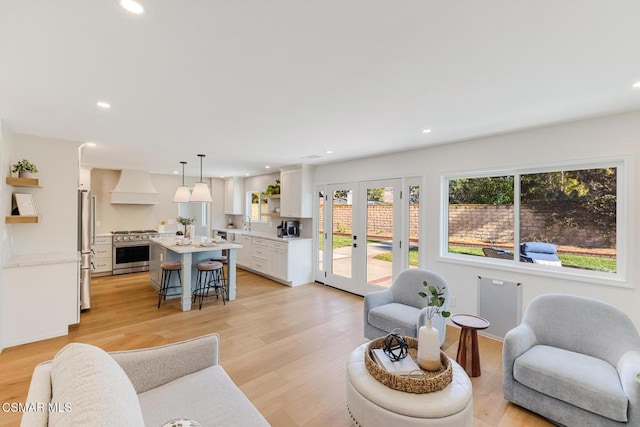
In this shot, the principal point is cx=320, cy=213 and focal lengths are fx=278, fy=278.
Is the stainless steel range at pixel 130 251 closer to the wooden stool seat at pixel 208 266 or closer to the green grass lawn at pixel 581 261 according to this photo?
the wooden stool seat at pixel 208 266

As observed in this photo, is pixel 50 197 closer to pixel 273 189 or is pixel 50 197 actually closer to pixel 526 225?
pixel 273 189

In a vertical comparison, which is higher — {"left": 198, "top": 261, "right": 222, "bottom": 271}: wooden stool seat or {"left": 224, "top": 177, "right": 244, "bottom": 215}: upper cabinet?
{"left": 224, "top": 177, "right": 244, "bottom": 215}: upper cabinet

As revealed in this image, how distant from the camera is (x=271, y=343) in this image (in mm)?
3266

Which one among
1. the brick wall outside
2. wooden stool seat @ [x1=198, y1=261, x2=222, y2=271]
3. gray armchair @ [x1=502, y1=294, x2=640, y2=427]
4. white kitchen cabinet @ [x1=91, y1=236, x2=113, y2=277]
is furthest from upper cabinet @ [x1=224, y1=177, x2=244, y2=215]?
gray armchair @ [x1=502, y1=294, x2=640, y2=427]

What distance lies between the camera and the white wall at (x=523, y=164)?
2654 mm

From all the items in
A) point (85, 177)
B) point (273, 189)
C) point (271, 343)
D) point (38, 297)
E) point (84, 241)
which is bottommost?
point (271, 343)

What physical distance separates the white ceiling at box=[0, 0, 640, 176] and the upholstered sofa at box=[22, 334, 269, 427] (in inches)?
65.1

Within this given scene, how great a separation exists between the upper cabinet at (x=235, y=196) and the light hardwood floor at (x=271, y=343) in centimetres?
331

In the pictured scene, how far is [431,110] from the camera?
8.77ft

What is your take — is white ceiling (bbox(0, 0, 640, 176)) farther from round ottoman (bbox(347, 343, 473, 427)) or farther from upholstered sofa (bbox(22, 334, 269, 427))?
round ottoman (bbox(347, 343, 473, 427))

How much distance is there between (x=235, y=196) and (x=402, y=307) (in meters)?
6.17

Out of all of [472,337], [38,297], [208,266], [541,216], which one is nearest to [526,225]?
[541,216]

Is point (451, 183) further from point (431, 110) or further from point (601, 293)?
point (601, 293)

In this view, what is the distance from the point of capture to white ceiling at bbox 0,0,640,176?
138 centimetres
